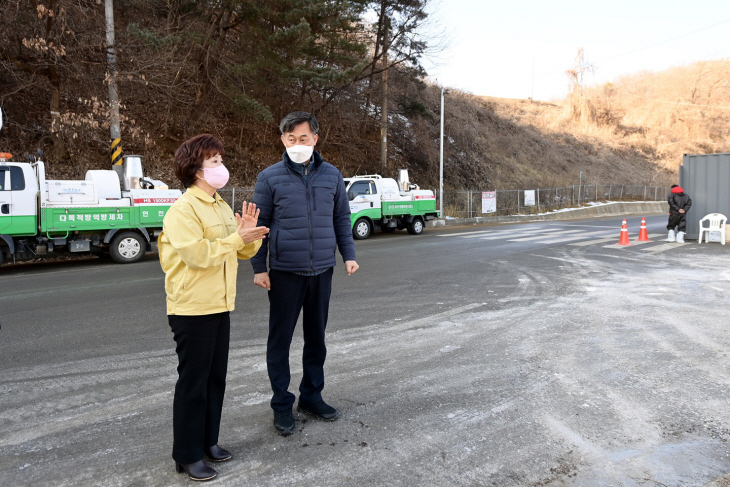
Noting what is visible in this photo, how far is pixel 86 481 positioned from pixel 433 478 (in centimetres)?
202

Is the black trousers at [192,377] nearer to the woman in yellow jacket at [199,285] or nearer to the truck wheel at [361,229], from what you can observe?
the woman in yellow jacket at [199,285]

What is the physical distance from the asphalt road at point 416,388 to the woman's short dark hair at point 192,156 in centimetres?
178

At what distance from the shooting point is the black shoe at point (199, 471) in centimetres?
302

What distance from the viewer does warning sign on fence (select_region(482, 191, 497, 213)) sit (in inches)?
1147

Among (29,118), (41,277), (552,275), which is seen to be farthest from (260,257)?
(29,118)

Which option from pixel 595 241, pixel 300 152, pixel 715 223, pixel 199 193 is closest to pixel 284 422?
pixel 199 193

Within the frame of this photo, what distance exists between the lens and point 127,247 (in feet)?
41.9

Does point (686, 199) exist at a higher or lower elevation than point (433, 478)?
higher

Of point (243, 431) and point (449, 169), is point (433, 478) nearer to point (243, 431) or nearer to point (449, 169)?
point (243, 431)

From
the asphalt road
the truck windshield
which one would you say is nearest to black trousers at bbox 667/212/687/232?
the asphalt road

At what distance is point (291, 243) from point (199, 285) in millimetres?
834

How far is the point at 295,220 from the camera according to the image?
3.67 m

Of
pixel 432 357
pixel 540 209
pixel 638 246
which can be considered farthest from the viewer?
pixel 540 209

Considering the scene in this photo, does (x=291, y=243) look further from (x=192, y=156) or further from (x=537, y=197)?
(x=537, y=197)
